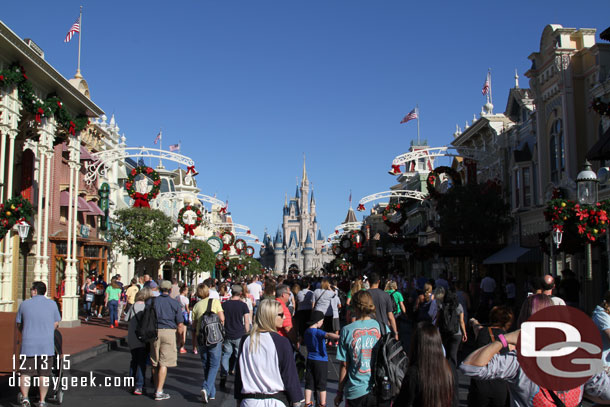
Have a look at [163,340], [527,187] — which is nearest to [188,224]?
[527,187]

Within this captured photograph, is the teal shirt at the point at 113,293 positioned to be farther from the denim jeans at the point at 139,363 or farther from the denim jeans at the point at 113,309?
the denim jeans at the point at 139,363

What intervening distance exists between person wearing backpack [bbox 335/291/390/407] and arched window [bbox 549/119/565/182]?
19524 mm

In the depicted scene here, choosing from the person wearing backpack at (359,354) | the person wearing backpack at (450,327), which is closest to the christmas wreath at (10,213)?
the person wearing backpack at (450,327)

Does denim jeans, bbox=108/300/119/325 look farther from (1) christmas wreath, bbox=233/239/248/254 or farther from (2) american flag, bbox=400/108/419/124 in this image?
(1) christmas wreath, bbox=233/239/248/254

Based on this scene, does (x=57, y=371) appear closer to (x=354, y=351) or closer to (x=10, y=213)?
(x=354, y=351)

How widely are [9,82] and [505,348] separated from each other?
1477cm

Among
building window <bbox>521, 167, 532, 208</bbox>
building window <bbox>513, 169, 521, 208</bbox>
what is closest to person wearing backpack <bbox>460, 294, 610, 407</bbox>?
building window <bbox>521, 167, 532, 208</bbox>

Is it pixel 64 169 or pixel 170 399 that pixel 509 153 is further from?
pixel 170 399

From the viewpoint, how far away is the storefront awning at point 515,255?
26.0 metres

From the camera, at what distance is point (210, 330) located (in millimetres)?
10172

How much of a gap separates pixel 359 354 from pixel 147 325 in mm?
4625

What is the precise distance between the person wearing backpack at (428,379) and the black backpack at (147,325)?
19.8 feet

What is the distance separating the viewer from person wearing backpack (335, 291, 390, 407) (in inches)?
249

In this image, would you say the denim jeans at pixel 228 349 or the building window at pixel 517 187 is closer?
the denim jeans at pixel 228 349
